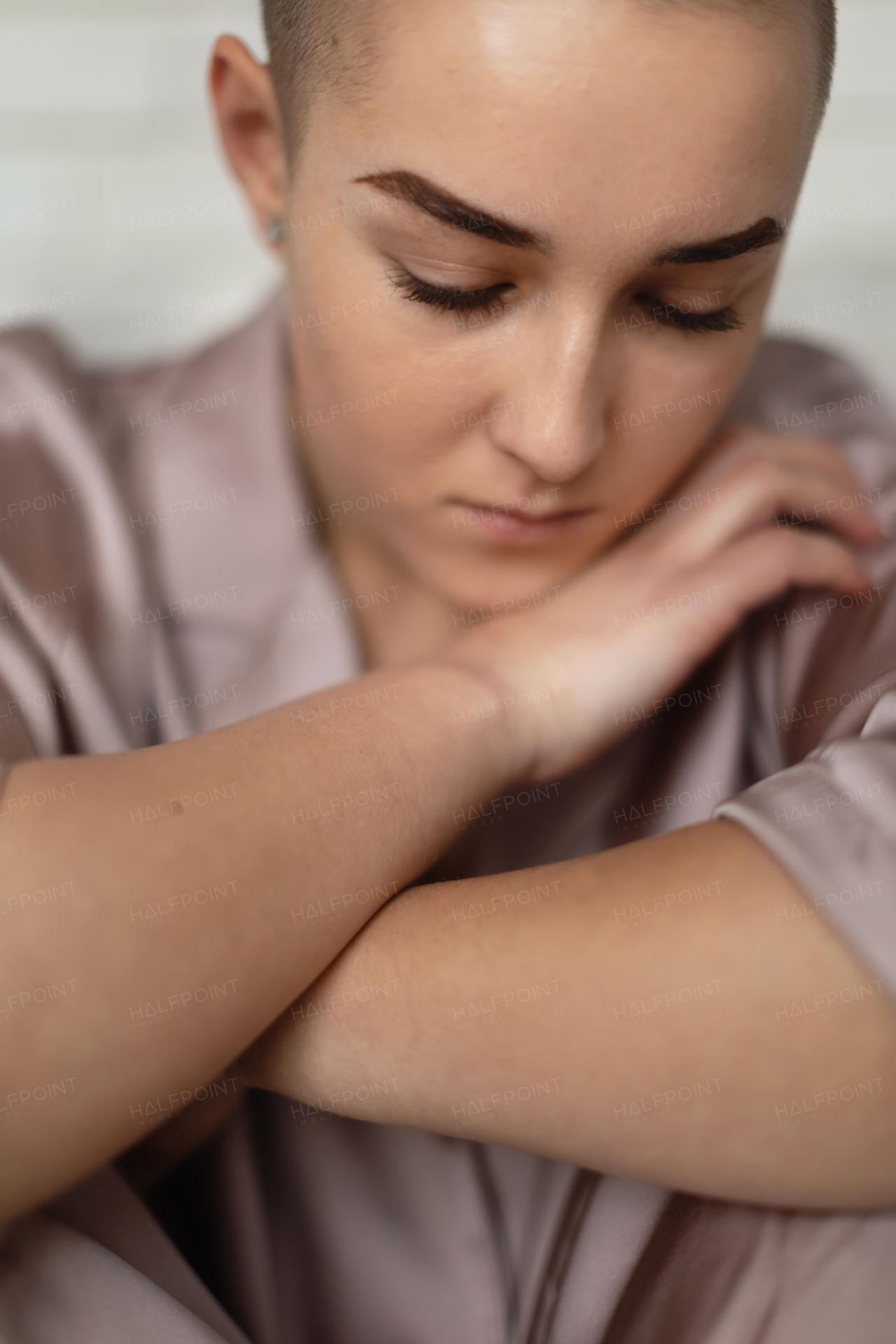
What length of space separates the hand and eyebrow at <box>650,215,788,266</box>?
0.57 ft

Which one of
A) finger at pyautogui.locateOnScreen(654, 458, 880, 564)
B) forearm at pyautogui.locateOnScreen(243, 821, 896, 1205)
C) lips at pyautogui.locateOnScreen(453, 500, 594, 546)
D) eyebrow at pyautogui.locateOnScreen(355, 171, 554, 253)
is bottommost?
forearm at pyautogui.locateOnScreen(243, 821, 896, 1205)

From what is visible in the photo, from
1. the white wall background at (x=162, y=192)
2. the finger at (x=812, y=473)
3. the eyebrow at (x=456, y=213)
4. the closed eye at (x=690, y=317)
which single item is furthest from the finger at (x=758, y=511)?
the white wall background at (x=162, y=192)

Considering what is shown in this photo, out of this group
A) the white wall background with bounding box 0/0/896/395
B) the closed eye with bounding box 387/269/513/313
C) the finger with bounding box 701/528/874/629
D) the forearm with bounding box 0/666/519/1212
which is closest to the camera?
the forearm with bounding box 0/666/519/1212

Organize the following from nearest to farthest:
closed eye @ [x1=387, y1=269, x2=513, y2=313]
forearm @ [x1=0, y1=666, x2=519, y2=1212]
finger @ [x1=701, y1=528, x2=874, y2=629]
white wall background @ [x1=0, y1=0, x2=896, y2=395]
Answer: forearm @ [x1=0, y1=666, x2=519, y2=1212]
closed eye @ [x1=387, y1=269, x2=513, y2=313]
finger @ [x1=701, y1=528, x2=874, y2=629]
white wall background @ [x1=0, y1=0, x2=896, y2=395]

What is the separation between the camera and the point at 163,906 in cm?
45

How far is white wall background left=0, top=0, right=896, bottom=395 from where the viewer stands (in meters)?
1.36

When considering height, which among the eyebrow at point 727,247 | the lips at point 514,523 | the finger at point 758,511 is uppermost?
the eyebrow at point 727,247

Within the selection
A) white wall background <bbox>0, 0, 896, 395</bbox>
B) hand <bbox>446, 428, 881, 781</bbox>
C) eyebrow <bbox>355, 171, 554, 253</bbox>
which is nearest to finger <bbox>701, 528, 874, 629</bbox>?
hand <bbox>446, 428, 881, 781</bbox>

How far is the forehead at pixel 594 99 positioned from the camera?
478 mm

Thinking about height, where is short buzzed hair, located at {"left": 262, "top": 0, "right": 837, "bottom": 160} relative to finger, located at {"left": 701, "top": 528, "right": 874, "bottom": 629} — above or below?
above

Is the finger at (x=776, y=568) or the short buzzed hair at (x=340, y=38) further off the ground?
the short buzzed hair at (x=340, y=38)

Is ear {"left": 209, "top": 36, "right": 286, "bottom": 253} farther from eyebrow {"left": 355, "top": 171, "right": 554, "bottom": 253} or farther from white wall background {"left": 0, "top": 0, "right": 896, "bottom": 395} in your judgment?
white wall background {"left": 0, "top": 0, "right": 896, "bottom": 395}

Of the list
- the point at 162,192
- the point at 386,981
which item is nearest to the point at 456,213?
the point at 386,981

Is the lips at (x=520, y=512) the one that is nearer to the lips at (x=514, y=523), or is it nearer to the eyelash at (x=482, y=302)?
the lips at (x=514, y=523)
